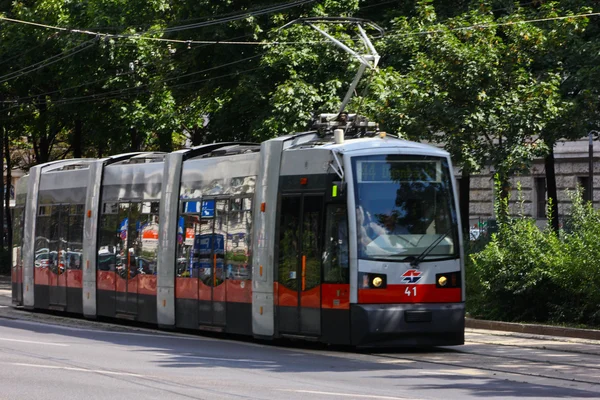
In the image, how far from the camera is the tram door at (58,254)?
24.9 meters

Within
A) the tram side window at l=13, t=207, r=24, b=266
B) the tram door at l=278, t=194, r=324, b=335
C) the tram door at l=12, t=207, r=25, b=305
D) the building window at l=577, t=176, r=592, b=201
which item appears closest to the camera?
the tram door at l=278, t=194, r=324, b=335

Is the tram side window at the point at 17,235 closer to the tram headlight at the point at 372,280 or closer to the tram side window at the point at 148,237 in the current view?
the tram side window at the point at 148,237

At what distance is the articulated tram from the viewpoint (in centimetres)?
1602

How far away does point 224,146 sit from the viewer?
20.4 m

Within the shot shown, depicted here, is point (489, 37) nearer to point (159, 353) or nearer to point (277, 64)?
point (277, 64)

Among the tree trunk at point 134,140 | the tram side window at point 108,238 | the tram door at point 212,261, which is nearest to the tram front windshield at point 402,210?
the tram door at point 212,261

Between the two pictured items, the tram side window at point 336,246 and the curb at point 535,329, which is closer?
the tram side window at point 336,246

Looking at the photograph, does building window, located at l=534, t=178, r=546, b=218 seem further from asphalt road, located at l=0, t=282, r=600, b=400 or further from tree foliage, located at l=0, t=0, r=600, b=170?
asphalt road, located at l=0, t=282, r=600, b=400

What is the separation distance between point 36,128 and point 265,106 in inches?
672

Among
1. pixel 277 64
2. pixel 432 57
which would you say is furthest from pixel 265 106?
pixel 432 57

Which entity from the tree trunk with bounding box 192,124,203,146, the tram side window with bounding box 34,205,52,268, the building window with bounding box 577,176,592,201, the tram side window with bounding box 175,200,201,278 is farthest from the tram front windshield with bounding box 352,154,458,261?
the tree trunk with bounding box 192,124,203,146

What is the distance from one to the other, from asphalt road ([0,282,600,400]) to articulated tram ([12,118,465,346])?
1.77 feet

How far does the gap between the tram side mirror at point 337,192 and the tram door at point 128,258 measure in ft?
20.8

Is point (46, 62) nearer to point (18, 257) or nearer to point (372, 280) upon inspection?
point (18, 257)
